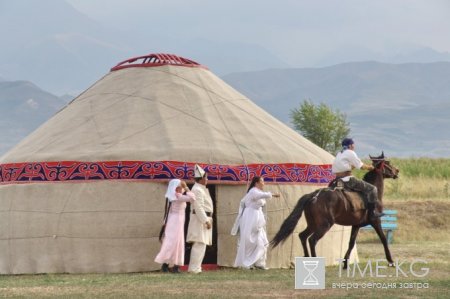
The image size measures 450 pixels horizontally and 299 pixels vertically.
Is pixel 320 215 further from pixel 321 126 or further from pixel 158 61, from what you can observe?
pixel 321 126

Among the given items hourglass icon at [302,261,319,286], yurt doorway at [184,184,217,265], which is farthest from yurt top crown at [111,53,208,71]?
hourglass icon at [302,261,319,286]

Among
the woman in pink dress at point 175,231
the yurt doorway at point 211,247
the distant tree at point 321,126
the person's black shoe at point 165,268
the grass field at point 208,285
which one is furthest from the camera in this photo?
the distant tree at point 321,126

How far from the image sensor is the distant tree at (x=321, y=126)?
46906 millimetres

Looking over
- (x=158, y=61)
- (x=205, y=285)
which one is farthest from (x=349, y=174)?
(x=158, y=61)

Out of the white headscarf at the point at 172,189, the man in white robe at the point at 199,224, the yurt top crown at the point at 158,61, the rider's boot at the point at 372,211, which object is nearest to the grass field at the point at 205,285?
the man in white robe at the point at 199,224

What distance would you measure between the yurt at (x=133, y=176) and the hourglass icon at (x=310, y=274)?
309 cm

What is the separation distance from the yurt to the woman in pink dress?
61 centimetres

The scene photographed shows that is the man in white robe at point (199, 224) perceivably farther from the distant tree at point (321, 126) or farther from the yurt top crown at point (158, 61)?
the distant tree at point (321, 126)

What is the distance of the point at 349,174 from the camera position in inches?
543

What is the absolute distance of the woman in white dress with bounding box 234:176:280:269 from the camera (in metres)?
13.7

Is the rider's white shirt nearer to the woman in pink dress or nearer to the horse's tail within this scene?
the horse's tail

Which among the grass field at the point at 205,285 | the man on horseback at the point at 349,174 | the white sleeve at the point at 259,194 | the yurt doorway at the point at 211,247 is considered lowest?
the grass field at the point at 205,285

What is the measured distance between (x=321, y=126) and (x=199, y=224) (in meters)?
34.4

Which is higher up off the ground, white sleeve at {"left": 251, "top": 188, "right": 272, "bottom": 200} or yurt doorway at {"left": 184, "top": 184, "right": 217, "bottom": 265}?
white sleeve at {"left": 251, "top": 188, "right": 272, "bottom": 200}
